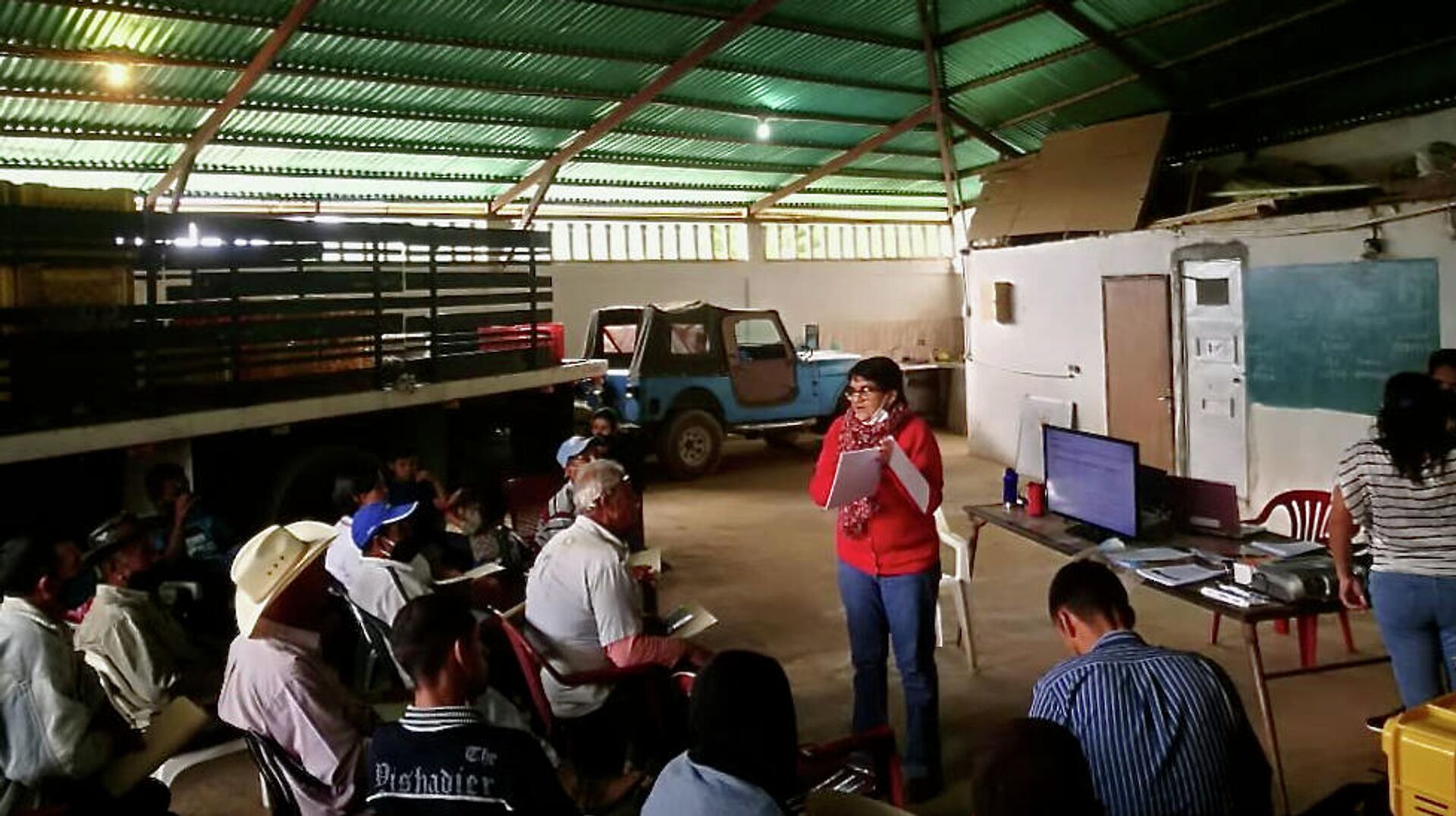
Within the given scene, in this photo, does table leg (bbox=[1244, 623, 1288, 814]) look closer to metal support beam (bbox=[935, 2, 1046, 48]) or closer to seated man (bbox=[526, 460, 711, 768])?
seated man (bbox=[526, 460, 711, 768])

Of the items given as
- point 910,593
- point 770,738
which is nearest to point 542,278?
point 910,593

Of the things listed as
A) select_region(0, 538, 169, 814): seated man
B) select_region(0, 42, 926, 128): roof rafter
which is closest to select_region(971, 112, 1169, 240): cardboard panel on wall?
select_region(0, 42, 926, 128): roof rafter

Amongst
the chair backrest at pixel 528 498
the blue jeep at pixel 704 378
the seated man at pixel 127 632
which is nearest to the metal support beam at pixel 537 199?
the blue jeep at pixel 704 378

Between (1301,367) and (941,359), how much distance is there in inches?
280

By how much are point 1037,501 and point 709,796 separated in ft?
10.3

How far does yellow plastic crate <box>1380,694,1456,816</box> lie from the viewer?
159 cm

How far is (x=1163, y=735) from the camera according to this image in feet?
6.21

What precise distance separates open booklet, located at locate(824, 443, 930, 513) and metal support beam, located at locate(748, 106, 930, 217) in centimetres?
853

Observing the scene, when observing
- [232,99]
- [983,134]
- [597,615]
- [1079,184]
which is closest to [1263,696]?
[597,615]

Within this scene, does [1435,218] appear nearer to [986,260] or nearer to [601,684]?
[986,260]

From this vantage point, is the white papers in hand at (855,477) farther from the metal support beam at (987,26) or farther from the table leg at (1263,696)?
the metal support beam at (987,26)

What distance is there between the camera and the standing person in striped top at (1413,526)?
299 cm

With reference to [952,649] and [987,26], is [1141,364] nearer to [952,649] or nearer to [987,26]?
[987,26]

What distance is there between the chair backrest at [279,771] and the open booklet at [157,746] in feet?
0.89
